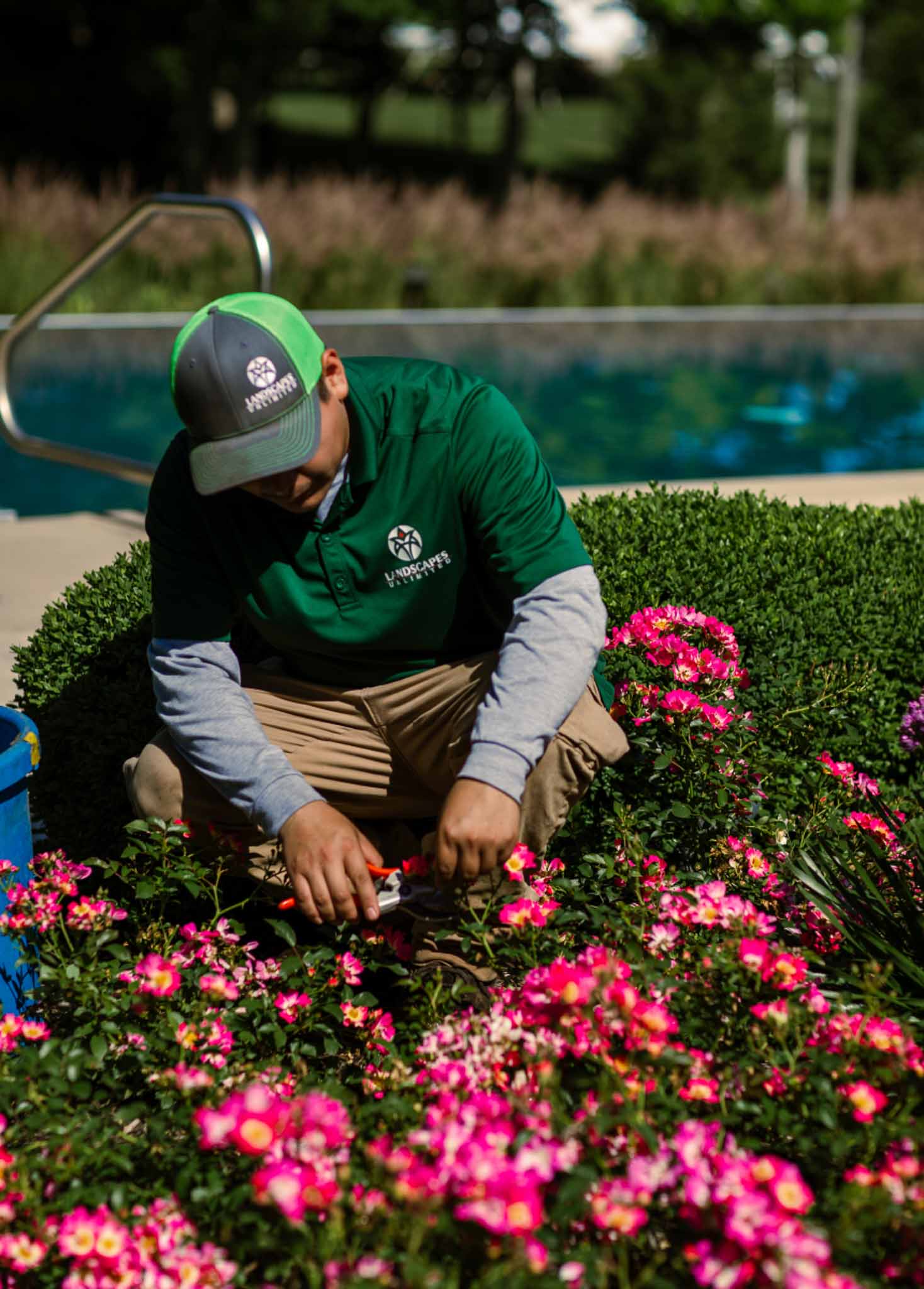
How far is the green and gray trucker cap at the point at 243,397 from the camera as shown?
2.54 metres

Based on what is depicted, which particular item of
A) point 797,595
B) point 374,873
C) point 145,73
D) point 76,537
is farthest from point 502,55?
point 374,873

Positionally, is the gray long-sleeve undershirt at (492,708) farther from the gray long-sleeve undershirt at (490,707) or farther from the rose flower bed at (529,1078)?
the rose flower bed at (529,1078)

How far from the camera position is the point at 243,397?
2.53 m

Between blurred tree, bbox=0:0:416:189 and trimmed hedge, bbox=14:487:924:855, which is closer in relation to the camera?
trimmed hedge, bbox=14:487:924:855

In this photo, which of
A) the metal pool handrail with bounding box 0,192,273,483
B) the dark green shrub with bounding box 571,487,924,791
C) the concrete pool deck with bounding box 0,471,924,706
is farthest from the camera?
the metal pool handrail with bounding box 0,192,273,483

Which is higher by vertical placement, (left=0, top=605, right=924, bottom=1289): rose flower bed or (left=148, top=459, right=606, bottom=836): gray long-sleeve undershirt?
(left=148, top=459, right=606, bottom=836): gray long-sleeve undershirt

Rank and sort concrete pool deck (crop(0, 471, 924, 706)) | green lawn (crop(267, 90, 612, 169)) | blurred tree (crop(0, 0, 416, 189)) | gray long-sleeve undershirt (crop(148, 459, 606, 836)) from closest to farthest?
1. gray long-sleeve undershirt (crop(148, 459, 606, 836))
2. concrete pool deck (crop(0, 471, 924, 706))
3. blurred tree (crop(0, 0, 416, 189))
4. green lawn (crop(267, 90, 612, 169))

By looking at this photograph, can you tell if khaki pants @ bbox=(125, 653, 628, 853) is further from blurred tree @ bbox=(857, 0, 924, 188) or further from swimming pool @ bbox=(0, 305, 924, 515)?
blurred tree @ bbox=(857, 0, 924, 188)

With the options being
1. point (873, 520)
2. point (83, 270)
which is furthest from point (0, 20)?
point (873, 520)

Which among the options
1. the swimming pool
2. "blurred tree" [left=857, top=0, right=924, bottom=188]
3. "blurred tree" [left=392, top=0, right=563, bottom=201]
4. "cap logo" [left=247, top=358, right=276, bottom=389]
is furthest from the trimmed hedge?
"blurred tree" [left=857, top=0, right=924, bottom=188]

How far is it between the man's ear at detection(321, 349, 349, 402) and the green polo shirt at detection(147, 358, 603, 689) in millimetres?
46

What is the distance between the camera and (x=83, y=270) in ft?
20.4

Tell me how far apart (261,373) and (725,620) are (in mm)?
1555

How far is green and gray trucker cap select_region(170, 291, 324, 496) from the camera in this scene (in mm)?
2541
